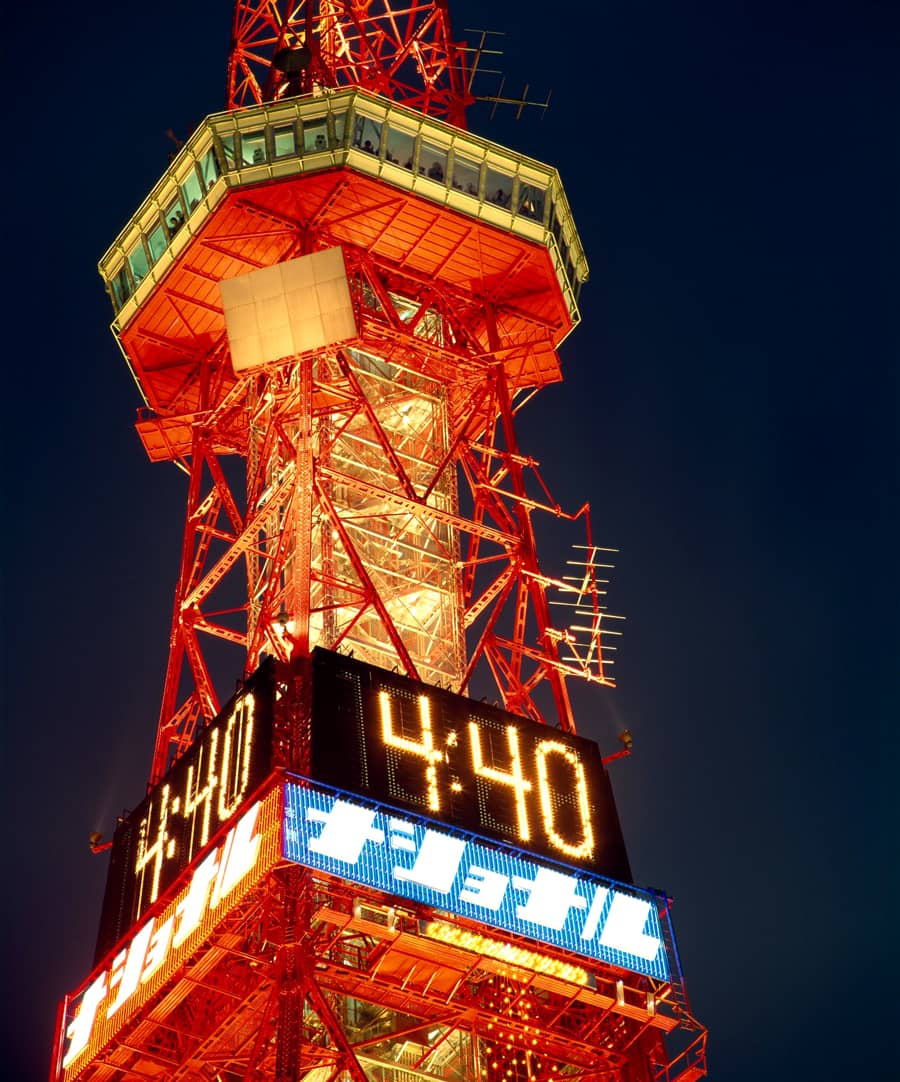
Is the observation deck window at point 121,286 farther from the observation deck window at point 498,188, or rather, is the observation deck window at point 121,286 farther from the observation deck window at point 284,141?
the observation deck window at point 498,188

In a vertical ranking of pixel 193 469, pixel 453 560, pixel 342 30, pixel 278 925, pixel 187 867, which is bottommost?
pixel 278 925

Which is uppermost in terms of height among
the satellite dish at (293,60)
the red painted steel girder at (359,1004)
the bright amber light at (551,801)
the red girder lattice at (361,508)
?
the satellite dish at (293,60)

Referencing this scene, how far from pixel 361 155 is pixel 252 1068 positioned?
83.2 ft

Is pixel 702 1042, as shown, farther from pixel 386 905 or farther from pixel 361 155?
pixel 361 155

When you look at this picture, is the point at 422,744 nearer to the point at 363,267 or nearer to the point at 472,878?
the point at 472,878

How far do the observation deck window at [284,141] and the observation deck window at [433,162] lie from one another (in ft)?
11.7

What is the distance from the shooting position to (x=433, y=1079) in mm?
38688

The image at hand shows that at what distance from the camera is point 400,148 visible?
1984 inches

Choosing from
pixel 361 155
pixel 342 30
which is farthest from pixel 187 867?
pixel 342 30

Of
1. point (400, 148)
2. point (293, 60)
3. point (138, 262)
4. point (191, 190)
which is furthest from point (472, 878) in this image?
point (293, 60)

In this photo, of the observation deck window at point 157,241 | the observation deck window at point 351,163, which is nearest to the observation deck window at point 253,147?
the observation deck window at point 351,163

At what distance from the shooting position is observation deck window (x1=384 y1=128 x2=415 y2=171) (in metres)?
Result: 50.2

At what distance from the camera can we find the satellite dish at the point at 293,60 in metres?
53.0

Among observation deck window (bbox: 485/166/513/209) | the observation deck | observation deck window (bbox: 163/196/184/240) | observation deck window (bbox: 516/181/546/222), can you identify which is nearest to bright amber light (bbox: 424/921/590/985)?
the observation deck
